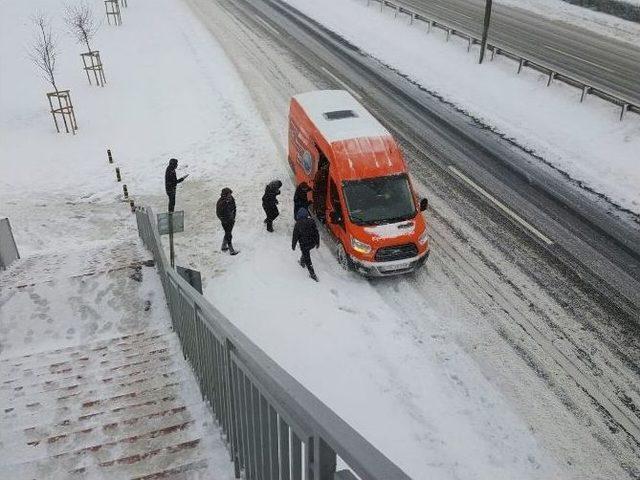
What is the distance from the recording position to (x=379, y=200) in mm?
11797

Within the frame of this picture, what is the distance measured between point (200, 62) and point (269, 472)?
86.7 ft

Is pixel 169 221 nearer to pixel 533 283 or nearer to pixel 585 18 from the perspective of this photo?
pixel 533 283

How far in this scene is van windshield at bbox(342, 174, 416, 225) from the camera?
11.6 meters

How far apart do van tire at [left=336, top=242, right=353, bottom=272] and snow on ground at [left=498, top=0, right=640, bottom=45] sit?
79.0 feet

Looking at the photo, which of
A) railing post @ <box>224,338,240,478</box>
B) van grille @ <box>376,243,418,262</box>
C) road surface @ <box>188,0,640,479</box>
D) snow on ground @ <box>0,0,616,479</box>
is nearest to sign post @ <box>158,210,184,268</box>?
snow on ground @ <box>0,0,616,479</box>

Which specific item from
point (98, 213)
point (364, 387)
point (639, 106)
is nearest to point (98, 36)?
point (98, 213)

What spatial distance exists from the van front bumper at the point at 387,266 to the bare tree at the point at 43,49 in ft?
59.3

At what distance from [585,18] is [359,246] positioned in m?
29.1

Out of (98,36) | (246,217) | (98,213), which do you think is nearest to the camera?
(246,217)

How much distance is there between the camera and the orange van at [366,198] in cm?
1133

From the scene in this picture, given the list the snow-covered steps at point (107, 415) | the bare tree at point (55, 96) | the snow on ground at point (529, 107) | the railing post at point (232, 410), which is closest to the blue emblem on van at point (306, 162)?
the snow-covered steps at point (107, 415)

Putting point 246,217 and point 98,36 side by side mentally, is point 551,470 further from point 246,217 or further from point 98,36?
point 98,36

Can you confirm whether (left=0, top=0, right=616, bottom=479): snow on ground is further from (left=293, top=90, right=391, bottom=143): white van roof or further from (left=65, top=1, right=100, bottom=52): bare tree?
(left=293, top=90, right=391, bottom=143): white van roof

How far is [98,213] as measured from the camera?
15.5 m
